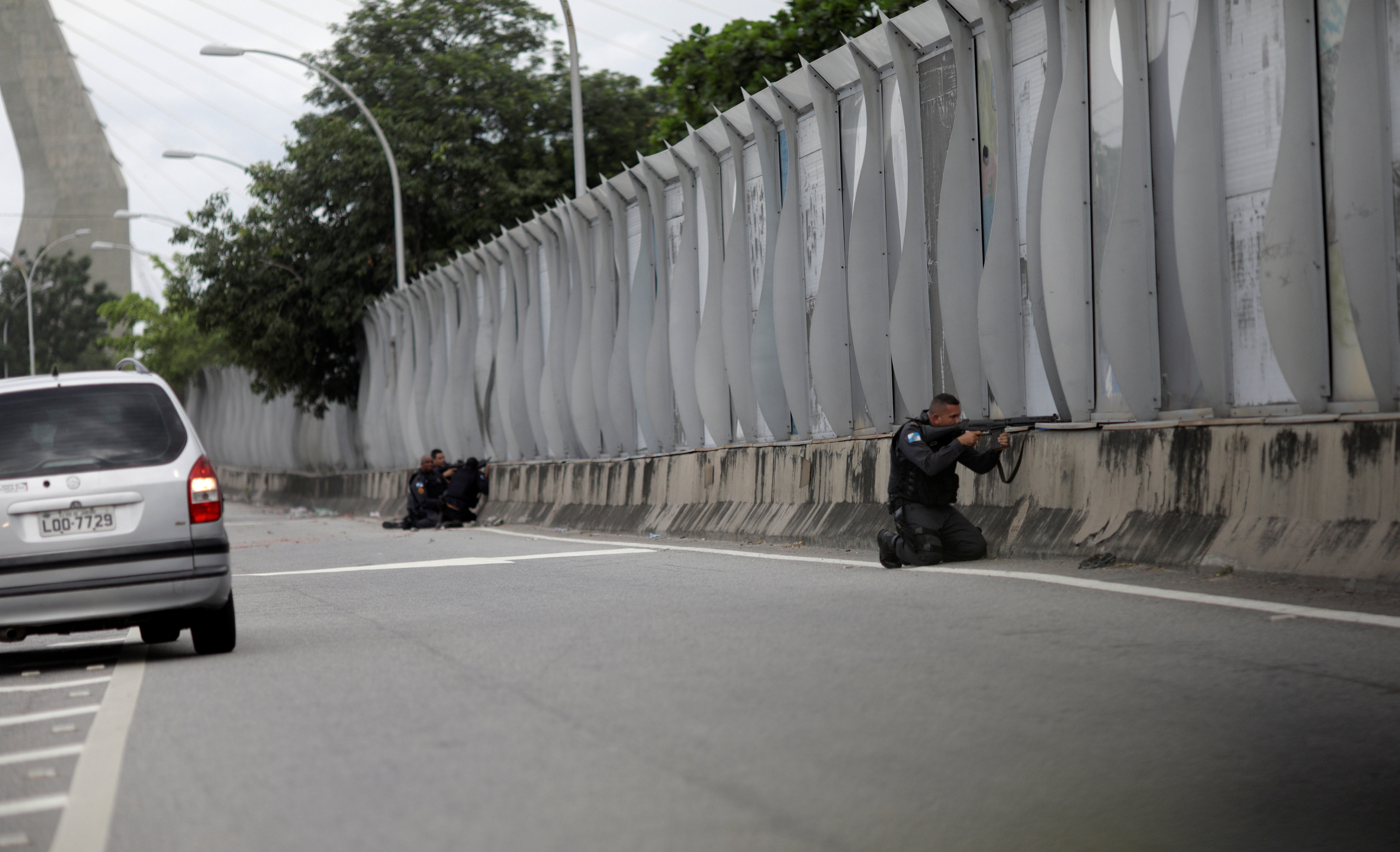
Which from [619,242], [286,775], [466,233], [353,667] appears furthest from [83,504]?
[466,233]

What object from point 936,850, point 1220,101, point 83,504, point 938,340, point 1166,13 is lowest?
point 936,850

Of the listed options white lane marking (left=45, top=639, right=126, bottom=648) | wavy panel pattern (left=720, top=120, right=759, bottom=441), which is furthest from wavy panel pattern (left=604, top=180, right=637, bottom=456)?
white lane marking (left=45, top=639, right=126, bottom=648)

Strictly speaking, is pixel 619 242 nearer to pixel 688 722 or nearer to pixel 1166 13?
pixel 1166 13

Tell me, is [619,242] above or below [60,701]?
above

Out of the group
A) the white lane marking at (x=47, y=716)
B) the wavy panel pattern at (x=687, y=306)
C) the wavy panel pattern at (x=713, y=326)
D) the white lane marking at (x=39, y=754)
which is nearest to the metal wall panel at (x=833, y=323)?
the wavy panel pattern at (x=713, y=326)

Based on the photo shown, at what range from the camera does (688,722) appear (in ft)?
19.9

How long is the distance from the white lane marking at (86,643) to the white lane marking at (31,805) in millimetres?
5623

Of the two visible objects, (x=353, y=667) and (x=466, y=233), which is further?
(x=466, y=233)

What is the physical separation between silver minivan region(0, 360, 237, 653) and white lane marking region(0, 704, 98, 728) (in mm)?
1356

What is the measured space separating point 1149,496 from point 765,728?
17.9ft

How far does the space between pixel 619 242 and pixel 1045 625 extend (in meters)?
17.0

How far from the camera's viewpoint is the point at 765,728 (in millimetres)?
5914

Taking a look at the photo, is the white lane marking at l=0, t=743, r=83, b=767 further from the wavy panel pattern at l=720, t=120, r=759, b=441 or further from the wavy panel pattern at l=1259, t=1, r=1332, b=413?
the wavy panel pattern at l=720, t=120, r=759, b=441

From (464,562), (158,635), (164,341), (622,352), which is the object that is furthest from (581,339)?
(164,341)
